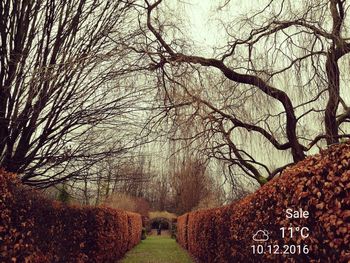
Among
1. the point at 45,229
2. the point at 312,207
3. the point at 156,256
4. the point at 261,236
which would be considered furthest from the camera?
the point at 156,256

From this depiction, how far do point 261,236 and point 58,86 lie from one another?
2.94 meters

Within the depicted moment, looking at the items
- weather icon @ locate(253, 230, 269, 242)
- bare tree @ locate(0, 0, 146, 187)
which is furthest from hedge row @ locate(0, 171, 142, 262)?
weather icon @ locate(253, 230, 269, 242)

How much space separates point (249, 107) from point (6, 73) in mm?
3706

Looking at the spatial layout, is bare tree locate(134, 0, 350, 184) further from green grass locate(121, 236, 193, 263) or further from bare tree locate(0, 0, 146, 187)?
green grass locate(121, 236, 193, 263)

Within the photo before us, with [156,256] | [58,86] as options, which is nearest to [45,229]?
[58,86]

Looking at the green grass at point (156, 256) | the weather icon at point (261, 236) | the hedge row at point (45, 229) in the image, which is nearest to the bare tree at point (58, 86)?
the hedge row at point (45, 229)

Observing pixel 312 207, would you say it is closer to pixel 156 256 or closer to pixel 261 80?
pixel 261 80

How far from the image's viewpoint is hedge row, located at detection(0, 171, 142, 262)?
3529mm

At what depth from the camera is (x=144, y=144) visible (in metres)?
5.41

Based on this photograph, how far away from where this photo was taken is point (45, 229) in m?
4.95

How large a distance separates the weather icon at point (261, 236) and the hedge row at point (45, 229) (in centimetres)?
247

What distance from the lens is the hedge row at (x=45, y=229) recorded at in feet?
11.6

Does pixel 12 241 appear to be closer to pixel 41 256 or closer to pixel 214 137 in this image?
→ pixel 41 256

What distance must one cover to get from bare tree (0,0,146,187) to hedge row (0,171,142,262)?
25.1 inches
